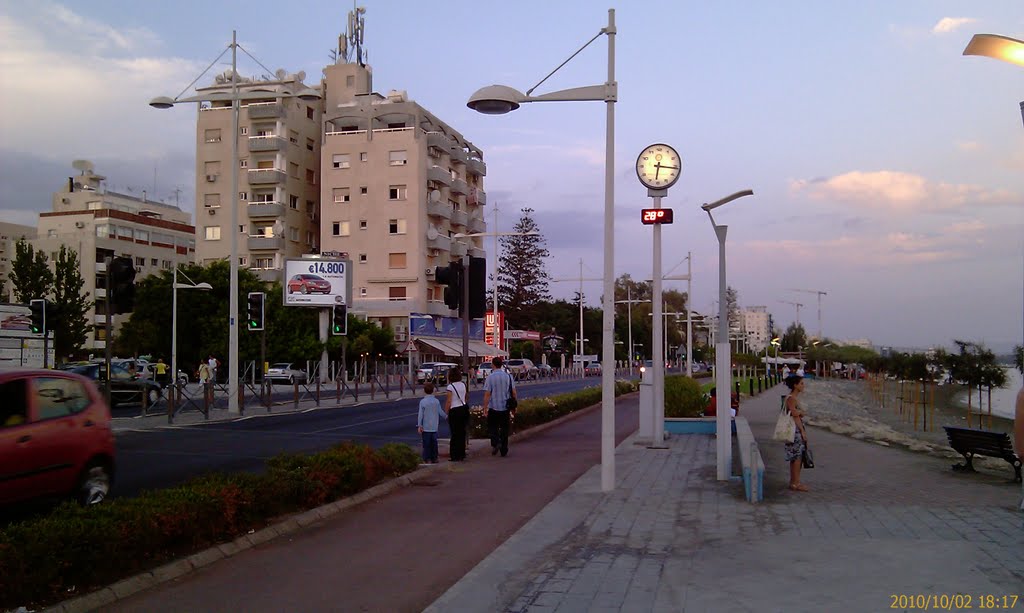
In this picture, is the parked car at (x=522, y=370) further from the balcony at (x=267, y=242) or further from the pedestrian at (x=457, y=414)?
the pedestrian at (x=457, y=414)

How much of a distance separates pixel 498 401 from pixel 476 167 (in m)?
63.9

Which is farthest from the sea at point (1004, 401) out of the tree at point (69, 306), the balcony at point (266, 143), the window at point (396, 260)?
the tree at point (69, 306)

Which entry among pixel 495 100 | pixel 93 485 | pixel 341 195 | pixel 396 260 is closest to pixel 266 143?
pixel 341 195

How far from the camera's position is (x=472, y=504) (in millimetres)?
11172

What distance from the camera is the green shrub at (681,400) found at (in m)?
24.5

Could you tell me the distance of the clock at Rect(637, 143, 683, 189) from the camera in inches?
620

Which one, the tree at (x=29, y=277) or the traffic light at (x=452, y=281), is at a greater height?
the tree at (x=29, y=277)

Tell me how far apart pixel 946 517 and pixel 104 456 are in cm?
921

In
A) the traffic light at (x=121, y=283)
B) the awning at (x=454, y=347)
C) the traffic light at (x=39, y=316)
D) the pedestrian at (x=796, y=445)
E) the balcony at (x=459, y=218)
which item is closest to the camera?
the pedestrian at (x=796, y=445)

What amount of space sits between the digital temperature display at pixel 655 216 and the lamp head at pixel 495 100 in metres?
4.14

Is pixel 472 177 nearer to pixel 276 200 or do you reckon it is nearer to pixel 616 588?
pixel 276 200

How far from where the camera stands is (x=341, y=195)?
68.2 meters

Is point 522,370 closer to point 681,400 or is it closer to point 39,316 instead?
point 681,400

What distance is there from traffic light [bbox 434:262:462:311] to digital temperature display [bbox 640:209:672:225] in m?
3.55
